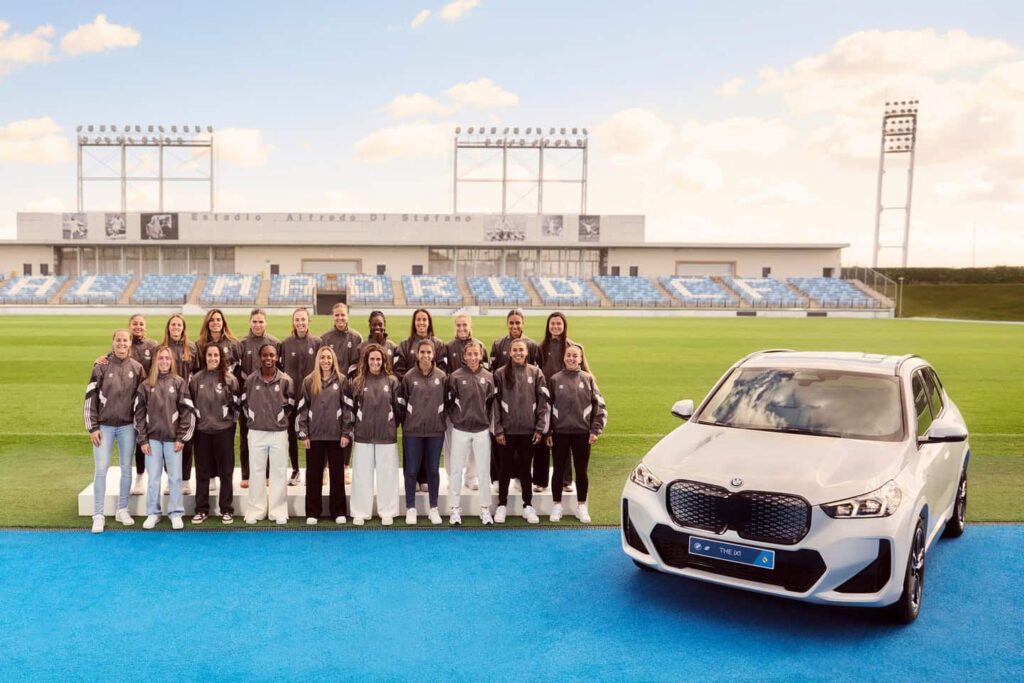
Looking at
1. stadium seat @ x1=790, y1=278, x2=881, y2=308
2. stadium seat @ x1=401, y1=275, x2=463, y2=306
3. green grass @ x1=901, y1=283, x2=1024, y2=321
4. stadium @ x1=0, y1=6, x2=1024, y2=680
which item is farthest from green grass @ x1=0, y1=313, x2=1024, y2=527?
green grass @ x1=901, y1=283, x2=1024, y2=321

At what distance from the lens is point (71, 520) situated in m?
7.06

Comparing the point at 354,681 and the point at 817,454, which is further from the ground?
the point at 817,454

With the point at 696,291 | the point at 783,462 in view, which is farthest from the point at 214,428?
the point at 696,291

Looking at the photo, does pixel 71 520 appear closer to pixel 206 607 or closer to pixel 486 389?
pixel 206 607

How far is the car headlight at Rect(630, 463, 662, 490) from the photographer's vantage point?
5215 millimetres

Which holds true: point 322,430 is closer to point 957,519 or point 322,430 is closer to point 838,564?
point 838,564

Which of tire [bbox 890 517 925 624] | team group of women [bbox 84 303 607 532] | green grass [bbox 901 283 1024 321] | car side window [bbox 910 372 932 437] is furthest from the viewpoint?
green grass [bbox 901 283 1024 321]

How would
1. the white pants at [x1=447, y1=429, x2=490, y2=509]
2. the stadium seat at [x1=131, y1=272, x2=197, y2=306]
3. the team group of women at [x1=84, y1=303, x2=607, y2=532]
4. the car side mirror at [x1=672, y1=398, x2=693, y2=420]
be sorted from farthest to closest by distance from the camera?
the stadium seat at [x1=131, y1=272, x2=197, y2=306] < the white pants at [x1=447, y1=429, x2=490, y2=509] < the team group of women at [x1=84, y1=303, x2=607, y2=532] < the car side mirror at [x1=672, y1=398, x2=693, y2=420]

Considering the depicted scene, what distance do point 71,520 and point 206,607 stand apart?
2.82 m

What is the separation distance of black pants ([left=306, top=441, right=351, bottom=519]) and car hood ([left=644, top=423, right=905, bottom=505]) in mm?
3160

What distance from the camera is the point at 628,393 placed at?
16047 millimetres

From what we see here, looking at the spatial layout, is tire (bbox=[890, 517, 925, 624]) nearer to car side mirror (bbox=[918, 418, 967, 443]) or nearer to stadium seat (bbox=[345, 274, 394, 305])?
car side mirror (bbox=[918, 418, 967, 443])

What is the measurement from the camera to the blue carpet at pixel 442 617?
14.4ft

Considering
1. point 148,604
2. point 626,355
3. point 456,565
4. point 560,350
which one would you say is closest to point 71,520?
point 148,604
